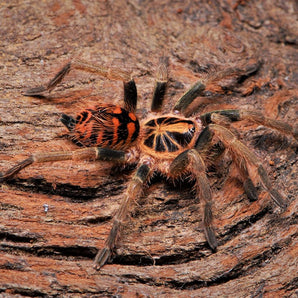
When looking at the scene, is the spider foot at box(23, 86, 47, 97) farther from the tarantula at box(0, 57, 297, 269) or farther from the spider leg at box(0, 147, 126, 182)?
the spider leg at box(0, 147, 126, 182)

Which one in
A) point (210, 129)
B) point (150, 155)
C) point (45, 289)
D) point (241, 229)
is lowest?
point (45, 289)

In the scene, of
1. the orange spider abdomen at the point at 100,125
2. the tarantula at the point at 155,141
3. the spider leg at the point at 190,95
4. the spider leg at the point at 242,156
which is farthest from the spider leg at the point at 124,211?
the spider leg at the point at 190,95

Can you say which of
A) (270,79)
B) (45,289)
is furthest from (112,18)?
(45,289)

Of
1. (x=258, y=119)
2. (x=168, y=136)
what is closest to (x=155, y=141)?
(x=168, y=136)

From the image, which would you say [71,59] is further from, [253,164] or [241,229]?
[241,229]

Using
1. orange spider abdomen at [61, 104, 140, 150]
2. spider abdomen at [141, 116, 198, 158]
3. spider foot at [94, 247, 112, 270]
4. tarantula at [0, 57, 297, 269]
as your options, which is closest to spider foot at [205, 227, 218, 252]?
tarantula at [0, 57, 297, 269]

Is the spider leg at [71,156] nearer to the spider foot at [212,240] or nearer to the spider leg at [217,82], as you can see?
the spider leg at [217,82]

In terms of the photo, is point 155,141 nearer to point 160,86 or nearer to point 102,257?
point 160,86

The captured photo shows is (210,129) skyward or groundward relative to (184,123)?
skyward
